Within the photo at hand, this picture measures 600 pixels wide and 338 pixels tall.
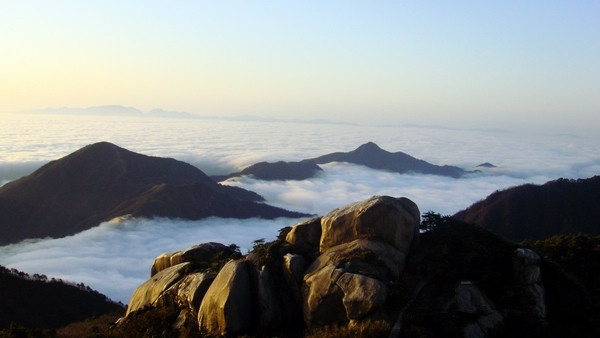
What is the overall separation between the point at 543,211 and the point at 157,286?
56907 millimetres

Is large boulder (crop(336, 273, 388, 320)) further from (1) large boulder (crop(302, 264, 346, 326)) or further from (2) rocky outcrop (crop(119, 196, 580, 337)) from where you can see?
(1) large boulder (crop(302, 264, 346, 326))

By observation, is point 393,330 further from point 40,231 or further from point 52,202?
point 52,202

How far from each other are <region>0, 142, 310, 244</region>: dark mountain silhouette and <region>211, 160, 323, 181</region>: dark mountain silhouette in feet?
99.9

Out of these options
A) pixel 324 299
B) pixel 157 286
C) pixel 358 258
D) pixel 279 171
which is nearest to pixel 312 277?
pixel 324 299

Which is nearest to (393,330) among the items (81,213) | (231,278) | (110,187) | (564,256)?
A: (231,278)

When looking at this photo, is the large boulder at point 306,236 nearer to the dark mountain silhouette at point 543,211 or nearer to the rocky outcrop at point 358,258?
the rocky outcrop at point 358,258

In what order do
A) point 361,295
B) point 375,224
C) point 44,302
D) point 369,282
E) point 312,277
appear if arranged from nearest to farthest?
point 361,295, point 369,282, point 312,277, point 375,224, point 44,302

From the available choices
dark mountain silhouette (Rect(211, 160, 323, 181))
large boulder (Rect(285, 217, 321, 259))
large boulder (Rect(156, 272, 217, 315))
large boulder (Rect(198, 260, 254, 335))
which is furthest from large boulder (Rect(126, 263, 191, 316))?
dark mountain silhouette (Rect(211, 160, 323, 181))

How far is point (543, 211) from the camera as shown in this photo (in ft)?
219

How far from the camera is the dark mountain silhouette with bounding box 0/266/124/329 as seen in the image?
142 ft

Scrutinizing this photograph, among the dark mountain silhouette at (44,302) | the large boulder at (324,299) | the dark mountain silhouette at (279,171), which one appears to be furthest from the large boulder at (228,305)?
the dark mountain silhouette at (279,171)

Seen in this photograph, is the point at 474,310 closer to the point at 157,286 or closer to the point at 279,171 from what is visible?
the point at 157,286

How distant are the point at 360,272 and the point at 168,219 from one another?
88550mm

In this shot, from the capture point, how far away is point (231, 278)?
17.4 m
